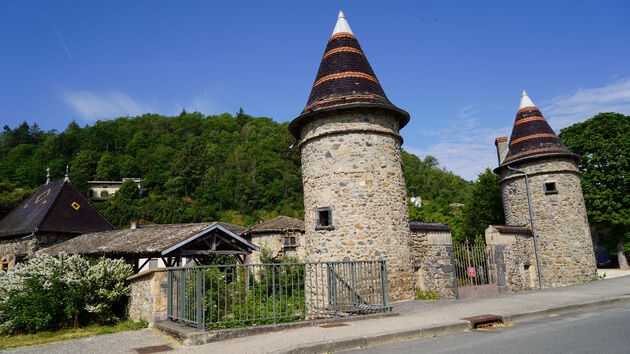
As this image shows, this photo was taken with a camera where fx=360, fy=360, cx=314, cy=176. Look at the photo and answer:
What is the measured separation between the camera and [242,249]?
14914mm

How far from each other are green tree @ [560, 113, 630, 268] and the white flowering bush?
2774cm

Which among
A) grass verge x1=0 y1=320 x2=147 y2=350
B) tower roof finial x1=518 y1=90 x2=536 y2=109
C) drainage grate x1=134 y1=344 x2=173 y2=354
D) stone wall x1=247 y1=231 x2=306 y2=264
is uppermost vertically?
tower roof finial x1=518 y1=90 x2=536 y2=109

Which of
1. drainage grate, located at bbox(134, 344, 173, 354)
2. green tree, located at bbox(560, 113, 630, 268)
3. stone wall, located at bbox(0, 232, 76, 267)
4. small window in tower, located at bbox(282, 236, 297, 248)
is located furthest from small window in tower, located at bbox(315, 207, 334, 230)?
green tree, located at bbox(560, 113, 630, 268)

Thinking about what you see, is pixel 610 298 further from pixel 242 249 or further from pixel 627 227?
pixel 627 227

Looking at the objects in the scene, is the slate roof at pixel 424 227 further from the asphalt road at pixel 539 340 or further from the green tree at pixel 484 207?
the green tree at pixel 484 207

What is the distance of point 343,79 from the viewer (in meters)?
12.4

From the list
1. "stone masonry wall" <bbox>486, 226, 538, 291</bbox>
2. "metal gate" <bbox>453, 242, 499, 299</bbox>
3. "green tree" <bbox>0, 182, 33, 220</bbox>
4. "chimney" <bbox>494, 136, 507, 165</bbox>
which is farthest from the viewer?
"green tree" <bbox>0, 182, 33, 220</bbox>

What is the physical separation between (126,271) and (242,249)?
472 centimetres

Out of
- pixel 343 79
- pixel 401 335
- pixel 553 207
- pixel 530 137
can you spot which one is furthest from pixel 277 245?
pixel 401 335

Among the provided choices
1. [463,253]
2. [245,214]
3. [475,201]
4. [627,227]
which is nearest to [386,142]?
[463,253]

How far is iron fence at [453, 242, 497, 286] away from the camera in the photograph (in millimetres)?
13509

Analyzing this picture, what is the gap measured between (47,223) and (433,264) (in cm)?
1975

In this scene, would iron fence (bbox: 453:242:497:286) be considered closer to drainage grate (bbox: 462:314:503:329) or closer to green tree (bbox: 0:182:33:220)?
drainage grate (bbox: 462:314:503:329)

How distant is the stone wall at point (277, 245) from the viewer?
2472 cm
